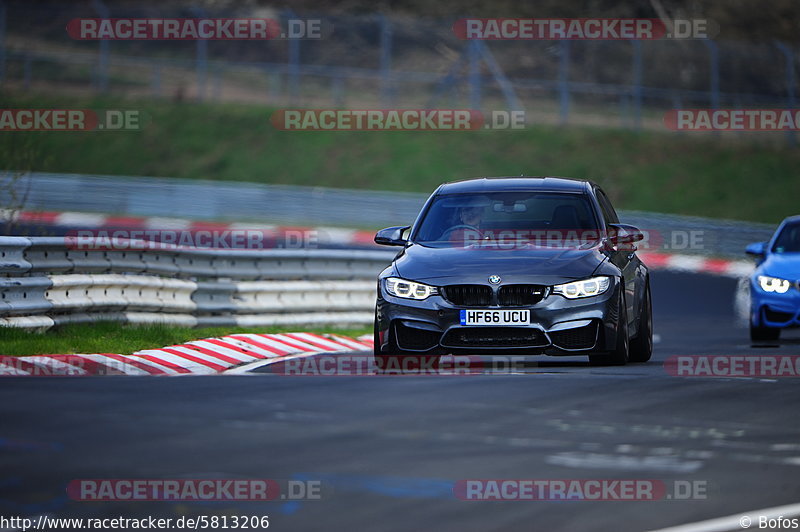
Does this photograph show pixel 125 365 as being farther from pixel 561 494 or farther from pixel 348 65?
pixel 348 65

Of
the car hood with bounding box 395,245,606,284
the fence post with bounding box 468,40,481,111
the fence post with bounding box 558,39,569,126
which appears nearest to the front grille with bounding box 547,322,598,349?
the car hood with bounding box 395,245,606,284

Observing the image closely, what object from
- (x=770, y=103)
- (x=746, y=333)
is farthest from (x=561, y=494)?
(x=770, y=103)

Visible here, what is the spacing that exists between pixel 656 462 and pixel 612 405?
81.2 inches

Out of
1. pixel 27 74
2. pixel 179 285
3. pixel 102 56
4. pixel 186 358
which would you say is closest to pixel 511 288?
pixel 186 358

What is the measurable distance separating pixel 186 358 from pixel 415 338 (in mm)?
2232

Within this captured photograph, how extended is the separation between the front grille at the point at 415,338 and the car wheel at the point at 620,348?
1406 millimetres

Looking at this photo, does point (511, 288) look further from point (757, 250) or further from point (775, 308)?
point (757, 250)

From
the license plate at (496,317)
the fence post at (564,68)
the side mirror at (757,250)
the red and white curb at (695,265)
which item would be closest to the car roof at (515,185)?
the license plate at (496,317)

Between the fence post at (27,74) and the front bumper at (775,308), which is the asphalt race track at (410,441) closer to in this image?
the front bumper at (775,308)

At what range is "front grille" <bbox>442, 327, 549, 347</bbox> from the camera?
11758 millimetres

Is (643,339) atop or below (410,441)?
atop

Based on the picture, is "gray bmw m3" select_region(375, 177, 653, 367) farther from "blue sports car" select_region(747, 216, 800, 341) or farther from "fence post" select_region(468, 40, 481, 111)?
"fence post" select_region(468, 40, 481, 111)

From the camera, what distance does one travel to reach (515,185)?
13203mm

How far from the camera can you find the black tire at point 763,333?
16.6 meters
